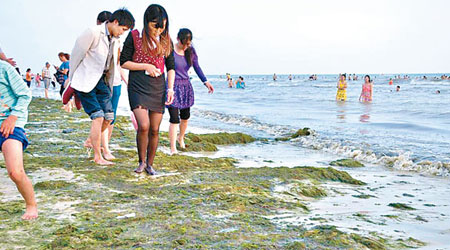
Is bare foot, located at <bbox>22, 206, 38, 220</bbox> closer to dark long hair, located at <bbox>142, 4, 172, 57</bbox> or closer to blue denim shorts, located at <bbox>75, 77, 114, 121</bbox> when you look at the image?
blue denim shorts, located at <bbox>75, 77, 114, 121</bbox>

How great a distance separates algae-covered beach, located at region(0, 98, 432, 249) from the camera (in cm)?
272

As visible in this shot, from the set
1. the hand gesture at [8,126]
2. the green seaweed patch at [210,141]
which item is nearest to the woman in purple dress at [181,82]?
the green seaweed patch at [210,141]

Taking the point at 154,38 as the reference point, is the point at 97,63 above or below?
below

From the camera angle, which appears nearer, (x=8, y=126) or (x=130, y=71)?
(x=8, y=126)

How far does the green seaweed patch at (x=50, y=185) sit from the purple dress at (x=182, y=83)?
7.72ft

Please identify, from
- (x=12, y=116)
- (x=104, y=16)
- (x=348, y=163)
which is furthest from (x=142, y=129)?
(x=348, y=163)

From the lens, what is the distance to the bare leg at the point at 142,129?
440 cm

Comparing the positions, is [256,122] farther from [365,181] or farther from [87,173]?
[87,173]

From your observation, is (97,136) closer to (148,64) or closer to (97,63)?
(97,63)

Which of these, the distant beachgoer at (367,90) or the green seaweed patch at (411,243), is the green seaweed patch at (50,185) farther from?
the distant beachgoer at (367,90)

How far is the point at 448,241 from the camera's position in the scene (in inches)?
120

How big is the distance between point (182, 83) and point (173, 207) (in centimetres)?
295

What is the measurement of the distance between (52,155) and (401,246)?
445 centimetres

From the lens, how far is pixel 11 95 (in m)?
2.90
